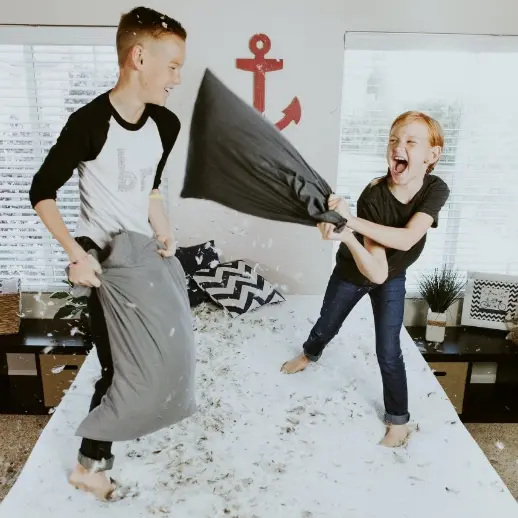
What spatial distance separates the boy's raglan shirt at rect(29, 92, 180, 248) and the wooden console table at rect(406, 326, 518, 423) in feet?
4.85

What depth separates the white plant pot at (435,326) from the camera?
230 centimetres

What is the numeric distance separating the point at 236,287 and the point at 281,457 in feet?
2.91

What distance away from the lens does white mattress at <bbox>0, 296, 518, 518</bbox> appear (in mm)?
1224

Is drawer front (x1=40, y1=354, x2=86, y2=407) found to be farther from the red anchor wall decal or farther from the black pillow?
the red anchor wall decal

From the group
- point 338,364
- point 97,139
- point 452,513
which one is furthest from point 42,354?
point 452,513

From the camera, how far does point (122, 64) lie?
3.33ft

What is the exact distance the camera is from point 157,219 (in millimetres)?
1181

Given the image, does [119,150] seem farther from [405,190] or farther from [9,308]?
[9,308]

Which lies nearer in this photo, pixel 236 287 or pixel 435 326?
pixel 236 287

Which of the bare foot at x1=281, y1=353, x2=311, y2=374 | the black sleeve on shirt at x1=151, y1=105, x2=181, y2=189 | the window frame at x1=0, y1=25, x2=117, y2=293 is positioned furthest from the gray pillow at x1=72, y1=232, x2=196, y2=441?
the window frame at x1=0, y1=25, x2=117, y2=293

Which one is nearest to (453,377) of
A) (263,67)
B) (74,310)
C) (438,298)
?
(438,298)

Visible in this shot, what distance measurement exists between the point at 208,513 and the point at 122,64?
35.1 inches

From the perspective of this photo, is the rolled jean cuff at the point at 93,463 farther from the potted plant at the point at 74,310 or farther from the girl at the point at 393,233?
the potted plant at the point at 74,310

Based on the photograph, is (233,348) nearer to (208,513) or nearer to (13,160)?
(208,513)
